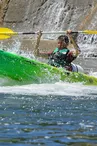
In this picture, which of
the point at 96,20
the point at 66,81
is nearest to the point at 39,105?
the point at 66,81

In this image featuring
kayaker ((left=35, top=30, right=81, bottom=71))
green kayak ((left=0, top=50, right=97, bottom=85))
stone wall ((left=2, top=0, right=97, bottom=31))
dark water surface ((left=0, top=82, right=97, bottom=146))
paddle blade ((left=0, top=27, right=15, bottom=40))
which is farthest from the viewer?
stone wall ((left=2, top=0, right=97, bottom=31))

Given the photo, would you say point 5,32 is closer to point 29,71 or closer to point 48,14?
point 29,71

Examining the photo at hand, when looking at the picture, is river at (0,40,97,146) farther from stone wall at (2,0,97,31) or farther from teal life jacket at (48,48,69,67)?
stone wall at (2,0,97,31)

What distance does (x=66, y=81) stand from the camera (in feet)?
41.5

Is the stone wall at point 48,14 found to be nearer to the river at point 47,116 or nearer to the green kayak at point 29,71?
the green kayak at point 29,71

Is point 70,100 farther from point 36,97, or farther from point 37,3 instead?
point 37,3

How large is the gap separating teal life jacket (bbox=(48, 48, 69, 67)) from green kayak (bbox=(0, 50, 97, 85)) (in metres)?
0.44

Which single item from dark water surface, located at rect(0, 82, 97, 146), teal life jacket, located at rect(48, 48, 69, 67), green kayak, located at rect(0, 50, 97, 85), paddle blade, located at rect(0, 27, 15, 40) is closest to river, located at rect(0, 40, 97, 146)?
dark water surface, located at rect(0, 82, 97, 146)

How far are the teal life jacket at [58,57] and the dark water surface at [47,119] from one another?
2251 millimetres

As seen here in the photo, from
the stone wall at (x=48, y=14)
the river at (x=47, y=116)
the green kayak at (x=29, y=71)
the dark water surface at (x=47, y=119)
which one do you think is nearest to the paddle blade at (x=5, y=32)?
the green kayak at (x=29, y=71)

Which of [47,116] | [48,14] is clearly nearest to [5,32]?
[47,116]

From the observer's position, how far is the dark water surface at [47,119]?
6.27 metres

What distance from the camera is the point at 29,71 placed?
12.1 m

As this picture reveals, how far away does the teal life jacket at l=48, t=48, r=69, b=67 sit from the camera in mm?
12609
